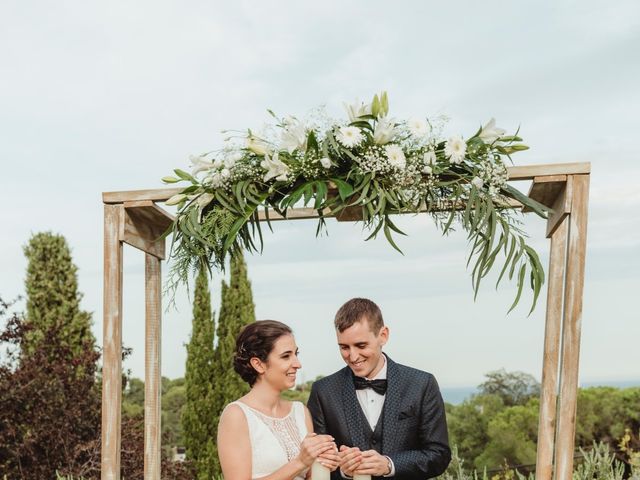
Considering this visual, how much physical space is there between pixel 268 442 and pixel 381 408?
0.62 meters

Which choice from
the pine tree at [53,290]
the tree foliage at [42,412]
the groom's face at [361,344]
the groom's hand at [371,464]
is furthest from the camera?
the pine tree at [53,290]

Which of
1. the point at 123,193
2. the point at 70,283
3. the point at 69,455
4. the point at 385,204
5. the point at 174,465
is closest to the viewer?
the point at 385,204

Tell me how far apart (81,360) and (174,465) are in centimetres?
188

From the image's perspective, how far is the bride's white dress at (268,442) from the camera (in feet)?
12.2

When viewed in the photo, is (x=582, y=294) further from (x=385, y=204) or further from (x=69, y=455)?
(x=69, y=455)

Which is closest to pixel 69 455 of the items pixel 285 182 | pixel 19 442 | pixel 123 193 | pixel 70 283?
pixel 19 442

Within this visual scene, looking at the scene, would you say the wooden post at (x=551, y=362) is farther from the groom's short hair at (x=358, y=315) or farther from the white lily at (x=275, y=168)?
the white lily at (x=275, y=168)

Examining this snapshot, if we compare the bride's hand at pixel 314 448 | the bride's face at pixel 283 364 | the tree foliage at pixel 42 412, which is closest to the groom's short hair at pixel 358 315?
the bride's face at pixel 283 364

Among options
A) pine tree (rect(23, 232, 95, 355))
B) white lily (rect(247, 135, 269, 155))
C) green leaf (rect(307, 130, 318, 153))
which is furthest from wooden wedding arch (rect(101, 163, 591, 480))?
pine tree (rect(23, 232, 95, 355))

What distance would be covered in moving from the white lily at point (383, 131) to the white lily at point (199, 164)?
0.94m

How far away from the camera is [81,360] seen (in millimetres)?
10109

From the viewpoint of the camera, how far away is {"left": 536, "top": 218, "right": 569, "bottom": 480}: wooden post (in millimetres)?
4105

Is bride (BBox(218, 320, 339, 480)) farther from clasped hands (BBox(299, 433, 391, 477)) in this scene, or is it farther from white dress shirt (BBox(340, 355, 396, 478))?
white dress shirt (BBox(340, 355, 396, 478))

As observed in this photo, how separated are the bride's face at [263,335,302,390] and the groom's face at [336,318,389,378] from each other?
23 cm
